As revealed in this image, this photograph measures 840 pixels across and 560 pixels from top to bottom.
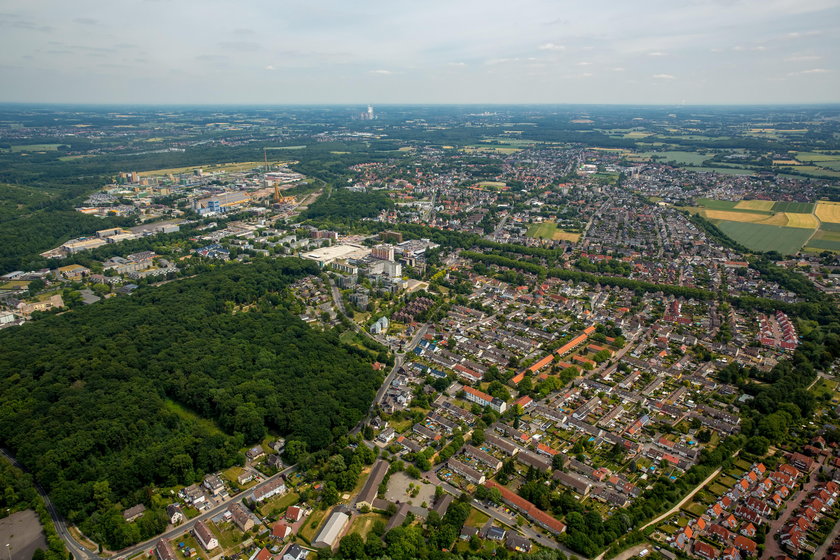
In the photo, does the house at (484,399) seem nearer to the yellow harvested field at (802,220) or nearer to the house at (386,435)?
the house at (386,435)

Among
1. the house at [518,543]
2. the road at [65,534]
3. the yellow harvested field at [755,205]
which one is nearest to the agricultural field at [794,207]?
the yellow harvested field at [755,205]

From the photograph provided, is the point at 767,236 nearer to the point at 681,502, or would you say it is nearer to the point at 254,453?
the point at 681,502

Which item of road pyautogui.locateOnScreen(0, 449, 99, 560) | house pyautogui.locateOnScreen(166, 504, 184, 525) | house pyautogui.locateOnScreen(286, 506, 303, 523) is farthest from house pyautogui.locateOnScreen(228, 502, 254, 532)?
road pyautogui.locateOnScreen(0, 449, 99, 560)

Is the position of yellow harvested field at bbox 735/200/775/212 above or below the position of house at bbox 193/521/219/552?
above

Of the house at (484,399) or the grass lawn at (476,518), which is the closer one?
the grass lawn at (476,518)

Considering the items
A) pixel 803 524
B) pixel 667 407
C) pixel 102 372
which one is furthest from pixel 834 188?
pixel 102 372

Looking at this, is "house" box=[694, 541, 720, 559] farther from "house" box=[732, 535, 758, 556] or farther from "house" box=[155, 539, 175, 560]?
"house" box=[155, 539, 175, 560]

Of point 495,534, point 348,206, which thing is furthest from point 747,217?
point 495,534
